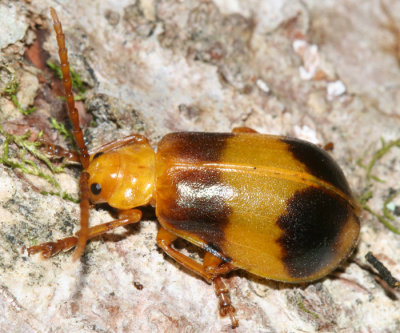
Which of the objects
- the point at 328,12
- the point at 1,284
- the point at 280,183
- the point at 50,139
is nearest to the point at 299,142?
the point at 280,183

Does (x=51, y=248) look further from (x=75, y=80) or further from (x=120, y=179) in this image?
(x=75, y=80)

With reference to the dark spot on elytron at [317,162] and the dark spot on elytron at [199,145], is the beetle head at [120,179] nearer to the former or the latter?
the dark spot on elytron at [199,145]

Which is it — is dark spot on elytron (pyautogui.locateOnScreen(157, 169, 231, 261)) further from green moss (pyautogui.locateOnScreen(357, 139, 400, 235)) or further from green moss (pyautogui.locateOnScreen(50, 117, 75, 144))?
green moss (pyautogui.locateOnScreen(357, 139, 400, 235))

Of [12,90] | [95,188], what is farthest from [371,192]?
[12,90]

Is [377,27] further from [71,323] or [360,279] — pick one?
[71,323]

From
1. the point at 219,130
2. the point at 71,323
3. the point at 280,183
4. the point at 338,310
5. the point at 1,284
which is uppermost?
the point at 280,183

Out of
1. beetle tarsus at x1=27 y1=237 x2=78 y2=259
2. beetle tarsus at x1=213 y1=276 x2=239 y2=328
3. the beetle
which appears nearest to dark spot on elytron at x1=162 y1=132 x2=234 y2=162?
the beetle
